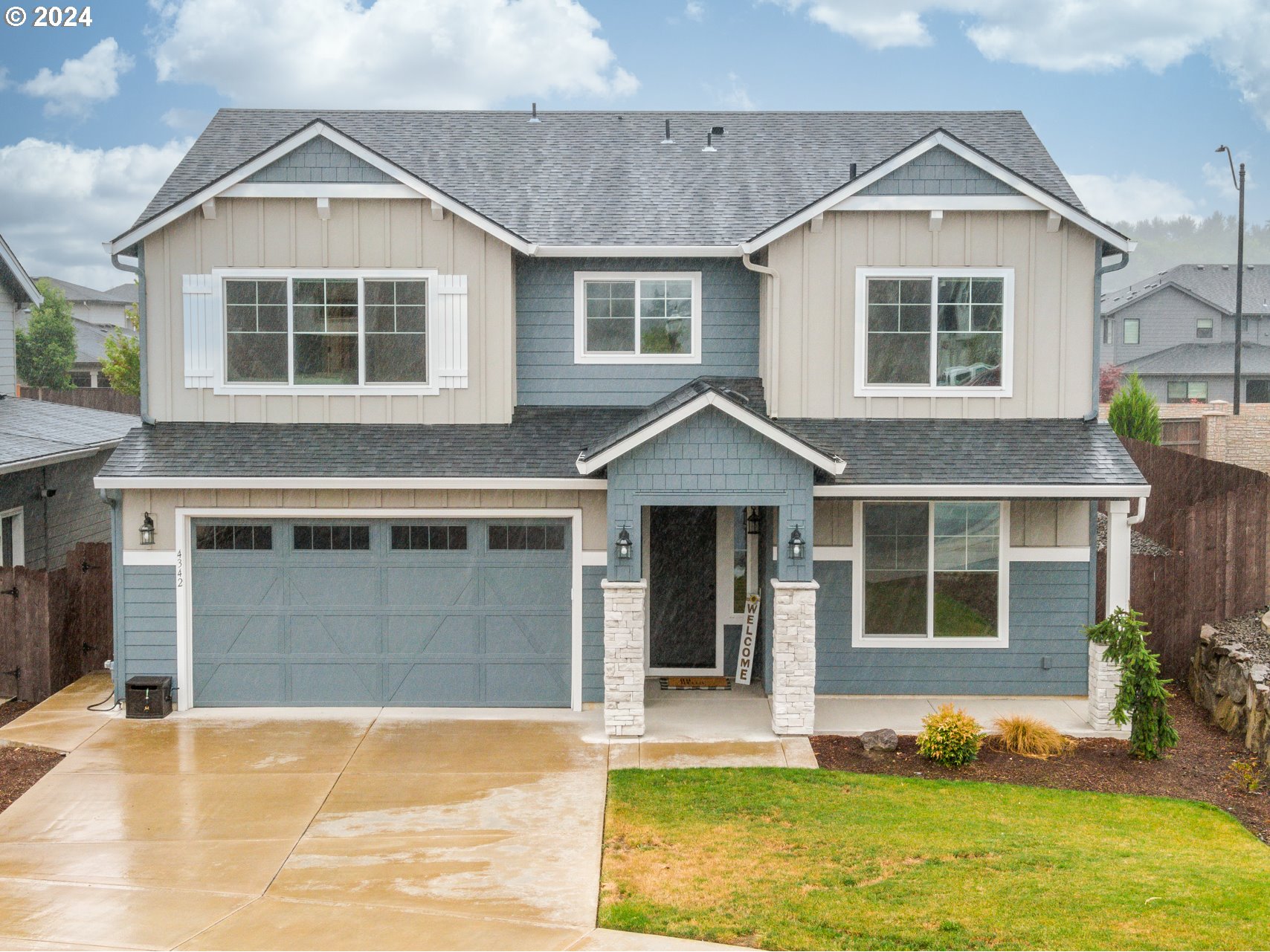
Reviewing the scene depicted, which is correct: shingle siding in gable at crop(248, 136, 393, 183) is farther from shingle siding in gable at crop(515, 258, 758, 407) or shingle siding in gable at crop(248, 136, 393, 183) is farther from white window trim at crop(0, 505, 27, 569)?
white window trim at crop(0, 505, 27, 569)

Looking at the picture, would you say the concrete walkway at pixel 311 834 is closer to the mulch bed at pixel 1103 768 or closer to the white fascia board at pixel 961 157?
the mulch bed at pixel 1103 768

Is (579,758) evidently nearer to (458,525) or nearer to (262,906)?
(458,525)

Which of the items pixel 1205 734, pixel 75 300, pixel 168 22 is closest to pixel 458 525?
pixel 1205 734

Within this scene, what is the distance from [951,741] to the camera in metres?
10.4

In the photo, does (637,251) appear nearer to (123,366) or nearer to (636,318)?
(636,318)

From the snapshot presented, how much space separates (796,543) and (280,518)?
18.0 feet

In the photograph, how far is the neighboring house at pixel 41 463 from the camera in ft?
47.4

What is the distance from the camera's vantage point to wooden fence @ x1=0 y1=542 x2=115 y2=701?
1280 cm

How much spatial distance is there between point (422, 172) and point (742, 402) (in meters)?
5.84

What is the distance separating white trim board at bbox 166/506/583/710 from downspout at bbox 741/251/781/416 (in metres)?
2.52

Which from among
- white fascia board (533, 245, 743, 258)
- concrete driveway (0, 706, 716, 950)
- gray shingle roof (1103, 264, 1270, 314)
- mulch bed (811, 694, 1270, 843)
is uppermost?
gray shingle roof (1103, 264, 1270, 314)

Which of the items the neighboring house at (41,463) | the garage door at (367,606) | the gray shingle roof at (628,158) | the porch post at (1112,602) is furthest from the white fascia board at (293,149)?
the porch post at (1112,602)

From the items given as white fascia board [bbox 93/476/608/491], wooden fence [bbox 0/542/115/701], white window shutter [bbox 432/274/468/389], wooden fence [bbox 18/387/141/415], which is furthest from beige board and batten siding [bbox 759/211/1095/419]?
wooden fence [bbox 18/387/141/415]

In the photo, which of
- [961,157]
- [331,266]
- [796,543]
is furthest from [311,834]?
[961,157]
